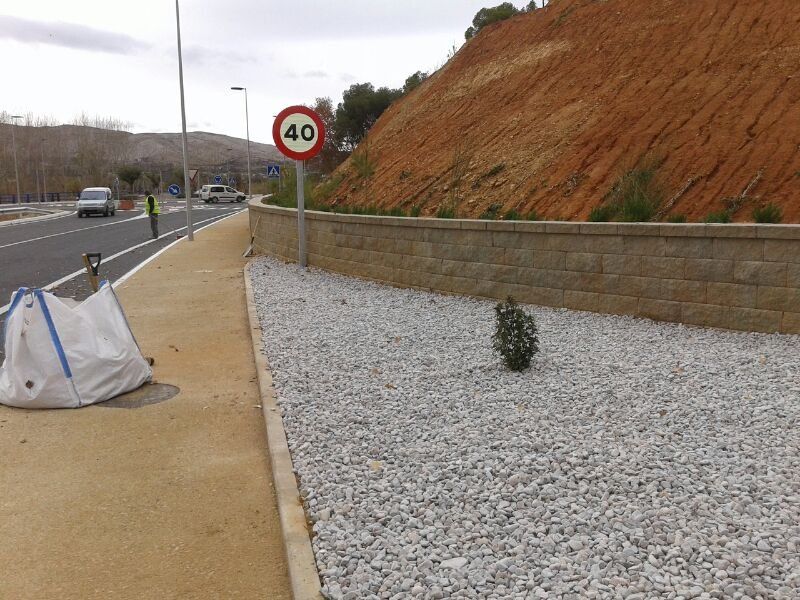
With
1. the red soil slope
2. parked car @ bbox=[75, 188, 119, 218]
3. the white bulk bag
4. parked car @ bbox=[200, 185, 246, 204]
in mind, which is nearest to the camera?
the white bulk bag

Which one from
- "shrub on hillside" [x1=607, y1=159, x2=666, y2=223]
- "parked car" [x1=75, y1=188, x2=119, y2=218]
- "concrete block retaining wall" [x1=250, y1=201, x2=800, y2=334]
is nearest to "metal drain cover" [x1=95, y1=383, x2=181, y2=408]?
"concrete block retaining wall" [x1=250, y1=201, x2=800, y2=334]

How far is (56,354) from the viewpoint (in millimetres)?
5633

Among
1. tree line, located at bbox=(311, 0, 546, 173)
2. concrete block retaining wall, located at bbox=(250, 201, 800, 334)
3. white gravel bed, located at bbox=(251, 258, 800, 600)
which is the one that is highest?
tree line, located at bbox=(311, 0, 546, 173)

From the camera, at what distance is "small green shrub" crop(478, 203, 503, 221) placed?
610 inches

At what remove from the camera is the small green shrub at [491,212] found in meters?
15.5

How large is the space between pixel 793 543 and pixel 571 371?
9.99 feet

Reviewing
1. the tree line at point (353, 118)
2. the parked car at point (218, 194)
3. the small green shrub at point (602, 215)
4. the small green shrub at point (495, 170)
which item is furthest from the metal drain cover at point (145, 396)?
the parked car at point (218, 194)

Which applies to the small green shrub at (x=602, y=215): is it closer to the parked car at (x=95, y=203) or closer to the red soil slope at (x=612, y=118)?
the red soil slope at (x=612, y=118)

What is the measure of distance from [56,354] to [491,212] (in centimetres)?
1152

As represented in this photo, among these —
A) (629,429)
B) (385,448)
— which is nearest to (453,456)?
(385,448)

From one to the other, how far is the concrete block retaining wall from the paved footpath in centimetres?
400

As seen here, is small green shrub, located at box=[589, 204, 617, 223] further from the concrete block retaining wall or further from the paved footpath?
the paved footpath

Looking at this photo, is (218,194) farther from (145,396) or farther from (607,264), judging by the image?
(145,396)

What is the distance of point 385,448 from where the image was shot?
4555mm
